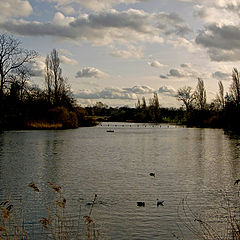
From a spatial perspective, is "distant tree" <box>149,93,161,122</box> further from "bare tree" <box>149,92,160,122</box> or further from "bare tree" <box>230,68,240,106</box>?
"bare tree" <box>230,68,240,106</box>

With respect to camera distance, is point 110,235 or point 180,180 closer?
point 110,235

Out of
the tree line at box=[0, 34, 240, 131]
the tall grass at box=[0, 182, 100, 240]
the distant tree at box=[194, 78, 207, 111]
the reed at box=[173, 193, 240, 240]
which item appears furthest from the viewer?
the distant tree at box=[194, 78, 207, 111]

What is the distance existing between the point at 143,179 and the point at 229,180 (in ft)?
8.71

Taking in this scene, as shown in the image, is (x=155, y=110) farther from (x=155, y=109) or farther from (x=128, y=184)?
(x=128, y=184)

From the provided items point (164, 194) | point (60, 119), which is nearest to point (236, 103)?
point (60, 119)

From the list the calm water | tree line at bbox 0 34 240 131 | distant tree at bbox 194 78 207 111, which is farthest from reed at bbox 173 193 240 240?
distant tree at bbox 194 78 207 111

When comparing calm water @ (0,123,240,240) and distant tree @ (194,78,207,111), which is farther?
distant tree @ (194,78,207,111)

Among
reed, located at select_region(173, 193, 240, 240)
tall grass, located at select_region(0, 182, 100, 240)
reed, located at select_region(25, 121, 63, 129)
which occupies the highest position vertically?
reed, located at select_region(25, 121, 63, 129)

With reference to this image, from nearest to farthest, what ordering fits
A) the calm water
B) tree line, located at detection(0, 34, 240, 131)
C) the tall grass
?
the tall grass < the calm water < tree line, located at detection(0, 34, 240, 131)

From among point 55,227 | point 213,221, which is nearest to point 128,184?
point 213,221

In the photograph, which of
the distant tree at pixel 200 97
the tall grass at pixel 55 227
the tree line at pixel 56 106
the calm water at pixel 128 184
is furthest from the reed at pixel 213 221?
the distant tree at pixel 200 97

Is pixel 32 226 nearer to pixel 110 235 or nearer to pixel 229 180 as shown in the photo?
pixel 110 235

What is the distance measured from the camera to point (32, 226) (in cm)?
645

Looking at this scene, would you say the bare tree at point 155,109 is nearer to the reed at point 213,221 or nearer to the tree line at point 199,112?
the tree line at point 199,112
